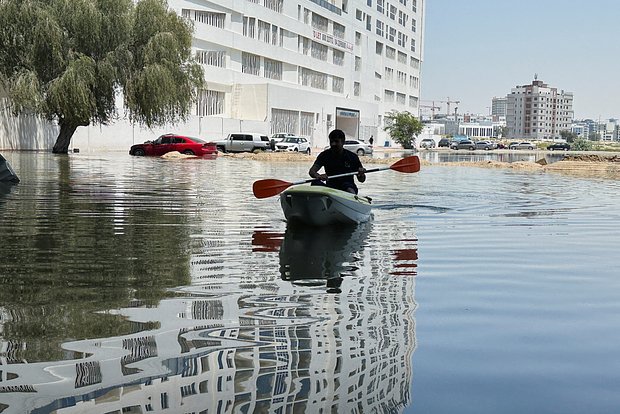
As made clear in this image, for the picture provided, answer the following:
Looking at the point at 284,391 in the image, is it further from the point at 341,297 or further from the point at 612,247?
the point at 612,247

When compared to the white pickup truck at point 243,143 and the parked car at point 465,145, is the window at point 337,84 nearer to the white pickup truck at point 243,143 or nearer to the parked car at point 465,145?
the parked car at point 465,145

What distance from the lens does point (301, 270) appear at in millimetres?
9484

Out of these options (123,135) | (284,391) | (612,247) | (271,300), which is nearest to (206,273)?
(271,300)

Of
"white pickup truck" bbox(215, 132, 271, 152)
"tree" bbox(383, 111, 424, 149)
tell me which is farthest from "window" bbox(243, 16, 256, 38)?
"tree" bbox(383, 111, 424, 149)

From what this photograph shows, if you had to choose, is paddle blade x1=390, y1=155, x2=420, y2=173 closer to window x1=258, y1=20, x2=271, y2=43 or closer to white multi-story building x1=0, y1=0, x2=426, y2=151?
white multi-story building x1=0, y1=0, x2=426, y2=151

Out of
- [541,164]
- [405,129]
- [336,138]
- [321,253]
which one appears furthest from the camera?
[405,129]

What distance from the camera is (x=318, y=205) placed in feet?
43.6

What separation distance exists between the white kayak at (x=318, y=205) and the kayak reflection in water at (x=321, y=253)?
0.57 feet

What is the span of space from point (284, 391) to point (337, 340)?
1.32 meters

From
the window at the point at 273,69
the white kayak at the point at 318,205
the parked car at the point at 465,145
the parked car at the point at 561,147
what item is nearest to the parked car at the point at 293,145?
the window at the point at 273,69

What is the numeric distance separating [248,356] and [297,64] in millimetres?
73691

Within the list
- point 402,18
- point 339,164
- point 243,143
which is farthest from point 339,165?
point 402,18

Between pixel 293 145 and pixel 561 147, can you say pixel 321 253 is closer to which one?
pixel 293 145

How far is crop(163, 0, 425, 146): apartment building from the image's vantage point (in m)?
64.9
